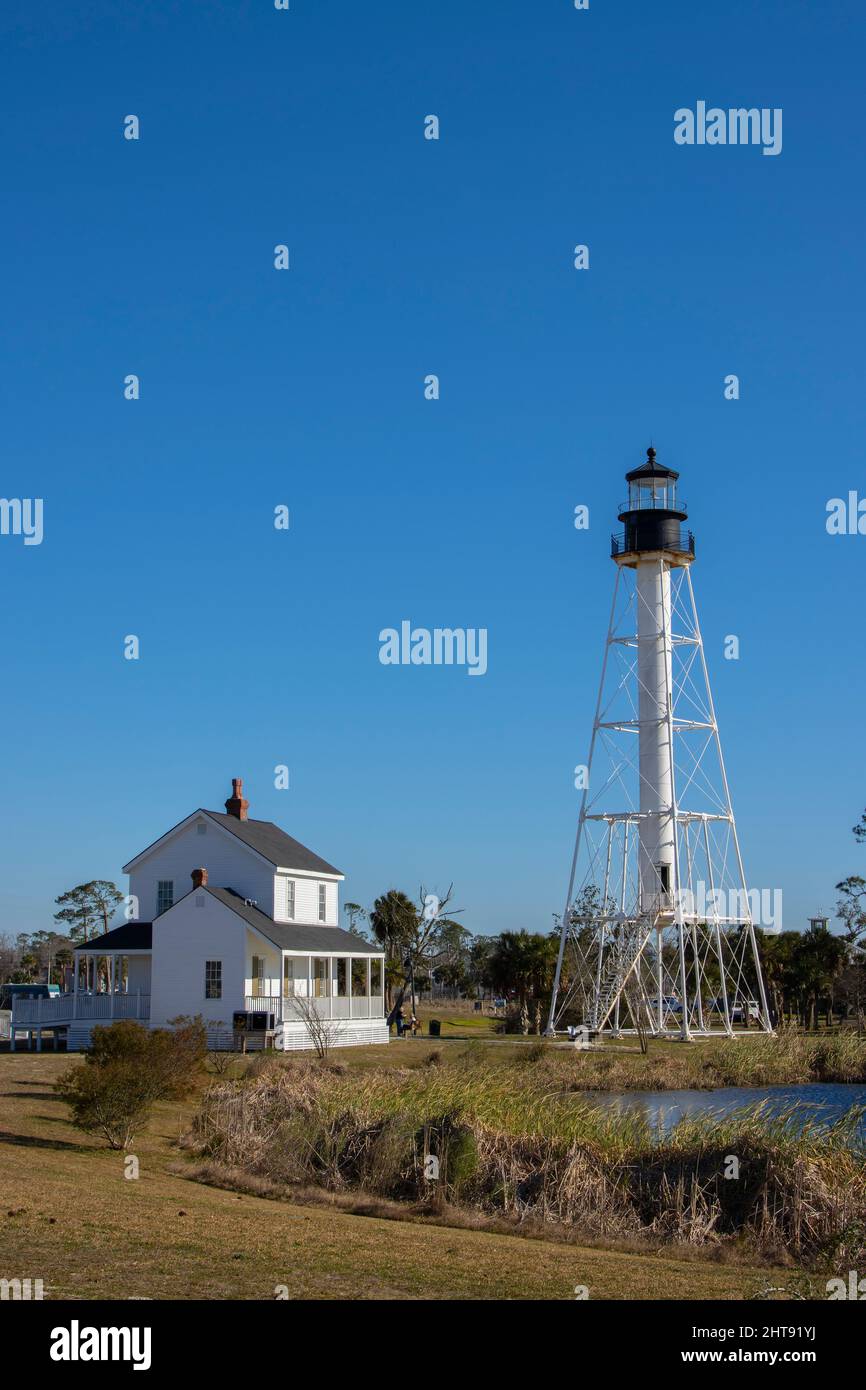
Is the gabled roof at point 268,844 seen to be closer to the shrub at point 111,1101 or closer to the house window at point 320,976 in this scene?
the house window at point 320,976

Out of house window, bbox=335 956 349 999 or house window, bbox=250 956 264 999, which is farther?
house window, bbox=335 956 349 999

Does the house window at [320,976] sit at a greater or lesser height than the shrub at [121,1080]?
greater

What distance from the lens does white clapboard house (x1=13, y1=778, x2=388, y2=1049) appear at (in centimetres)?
4575

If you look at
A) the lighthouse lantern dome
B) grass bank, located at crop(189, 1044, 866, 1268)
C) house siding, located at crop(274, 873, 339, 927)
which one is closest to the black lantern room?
the lighthouse lantern dome

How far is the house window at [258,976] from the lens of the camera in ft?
154

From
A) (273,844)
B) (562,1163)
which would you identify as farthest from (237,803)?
(562,1163)

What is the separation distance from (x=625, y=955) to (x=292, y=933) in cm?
1476

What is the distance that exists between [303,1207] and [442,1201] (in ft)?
6.13

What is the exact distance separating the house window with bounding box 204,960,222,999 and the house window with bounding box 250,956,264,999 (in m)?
1.22

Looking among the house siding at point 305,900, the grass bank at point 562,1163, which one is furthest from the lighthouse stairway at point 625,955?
the grass bank at point 562,1163

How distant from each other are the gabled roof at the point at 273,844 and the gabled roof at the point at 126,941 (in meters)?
4.45

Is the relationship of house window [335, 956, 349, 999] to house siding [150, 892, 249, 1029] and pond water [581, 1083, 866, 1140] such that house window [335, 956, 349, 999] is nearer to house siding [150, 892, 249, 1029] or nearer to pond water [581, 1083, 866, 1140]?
house siding [150, 892, 249, 1029]

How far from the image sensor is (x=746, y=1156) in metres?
19.7
